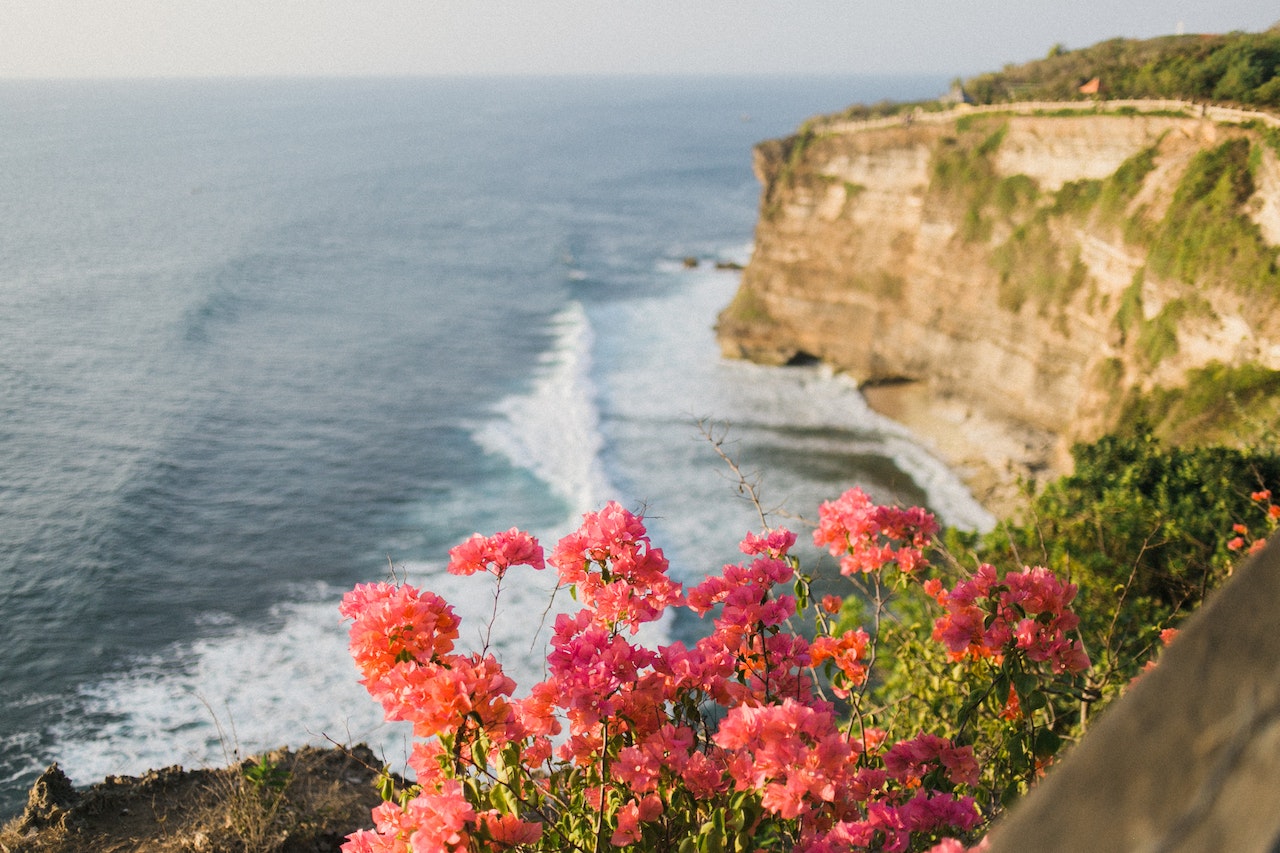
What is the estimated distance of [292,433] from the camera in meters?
29.2

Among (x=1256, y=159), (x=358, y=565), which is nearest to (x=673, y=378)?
(x=358, y=565)

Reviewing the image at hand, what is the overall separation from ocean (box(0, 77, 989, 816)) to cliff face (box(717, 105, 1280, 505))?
97.4 inches

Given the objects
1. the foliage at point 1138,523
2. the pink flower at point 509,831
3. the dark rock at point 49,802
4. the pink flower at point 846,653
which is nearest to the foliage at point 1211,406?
the foliage at point 1138,523

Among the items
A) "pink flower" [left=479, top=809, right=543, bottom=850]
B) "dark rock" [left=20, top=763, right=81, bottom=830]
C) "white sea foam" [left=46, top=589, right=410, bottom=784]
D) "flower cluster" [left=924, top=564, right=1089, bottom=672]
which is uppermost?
"flower cluster" [left=924, top=564, right=1089, bottom=672]

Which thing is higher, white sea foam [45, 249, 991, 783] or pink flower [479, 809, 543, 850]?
pink flower [479, 809, 543, 850]

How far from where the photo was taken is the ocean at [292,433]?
57.4 feet

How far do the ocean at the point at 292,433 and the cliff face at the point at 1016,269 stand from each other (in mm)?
2473

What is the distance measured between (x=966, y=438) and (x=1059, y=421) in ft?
9.83

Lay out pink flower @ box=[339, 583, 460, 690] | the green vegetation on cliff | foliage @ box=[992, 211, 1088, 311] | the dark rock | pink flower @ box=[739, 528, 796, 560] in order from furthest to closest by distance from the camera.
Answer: foliage @ box=[992, 211, 1088, 311], the green vegetation on cliff, the dark rock, pink flower @ box=[739, 528, 796, 560], pink flower @ box=[339, 583, 460, 690]

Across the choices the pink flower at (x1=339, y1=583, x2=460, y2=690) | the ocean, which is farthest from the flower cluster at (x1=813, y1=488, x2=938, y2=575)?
the pink flower at (x1=339, y1=583, x2=460, y2=690)

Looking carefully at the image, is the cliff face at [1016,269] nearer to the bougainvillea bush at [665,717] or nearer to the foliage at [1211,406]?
the foliage at [1211,406]

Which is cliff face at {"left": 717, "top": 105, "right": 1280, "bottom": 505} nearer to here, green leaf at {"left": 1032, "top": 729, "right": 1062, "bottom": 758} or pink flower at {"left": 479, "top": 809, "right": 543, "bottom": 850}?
green leaf at {"left": 1032, "top": 729, "right": 1062, "bottom": 758}

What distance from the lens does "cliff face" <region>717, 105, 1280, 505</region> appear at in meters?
22.1

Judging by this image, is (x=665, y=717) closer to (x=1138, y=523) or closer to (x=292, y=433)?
(x=1138, y=523)
